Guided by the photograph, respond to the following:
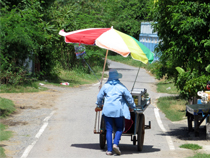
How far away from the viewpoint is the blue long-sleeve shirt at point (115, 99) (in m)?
7.93

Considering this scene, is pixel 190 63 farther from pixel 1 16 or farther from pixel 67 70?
pixel 67 70

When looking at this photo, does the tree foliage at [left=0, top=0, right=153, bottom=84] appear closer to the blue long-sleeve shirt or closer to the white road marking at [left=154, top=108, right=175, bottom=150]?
the white road marking at [left=154, top=108, right=175, bottom=150]

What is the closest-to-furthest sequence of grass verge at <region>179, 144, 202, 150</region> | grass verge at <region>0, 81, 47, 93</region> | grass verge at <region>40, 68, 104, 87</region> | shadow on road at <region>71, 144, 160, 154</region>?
1. shadow on road at <region>71, 144, 160, 154</region>
2. grass verge at <region>179, 144, 202, 150</region>
3. grass verge at <region>0, 81, 47, 93</region>
4. grass verge at <region>40, 68, 104, 87</region>

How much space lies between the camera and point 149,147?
9297 mm

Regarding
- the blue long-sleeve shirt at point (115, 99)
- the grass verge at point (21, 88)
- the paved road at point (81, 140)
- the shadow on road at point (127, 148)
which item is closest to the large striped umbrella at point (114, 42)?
the blue long-sleeve shirt at point (115, 99)

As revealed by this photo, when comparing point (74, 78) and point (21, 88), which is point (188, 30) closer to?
point (21, 88)

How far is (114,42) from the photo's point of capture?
8492 mm

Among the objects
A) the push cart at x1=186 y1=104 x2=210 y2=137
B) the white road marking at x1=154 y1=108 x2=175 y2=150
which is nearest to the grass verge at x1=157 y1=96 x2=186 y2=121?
the white road marking at x1=154 y1=108 x2=175 y2=150

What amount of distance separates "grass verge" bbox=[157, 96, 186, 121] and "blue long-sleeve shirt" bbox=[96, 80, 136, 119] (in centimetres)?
653

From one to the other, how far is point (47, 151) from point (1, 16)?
13082 millimetres

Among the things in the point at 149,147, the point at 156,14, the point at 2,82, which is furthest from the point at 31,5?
the point at 149,147

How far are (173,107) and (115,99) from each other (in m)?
9.48

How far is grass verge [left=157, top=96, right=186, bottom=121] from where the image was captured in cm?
1471

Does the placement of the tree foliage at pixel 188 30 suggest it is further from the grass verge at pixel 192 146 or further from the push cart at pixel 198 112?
the grass verge at pixel 192 146
